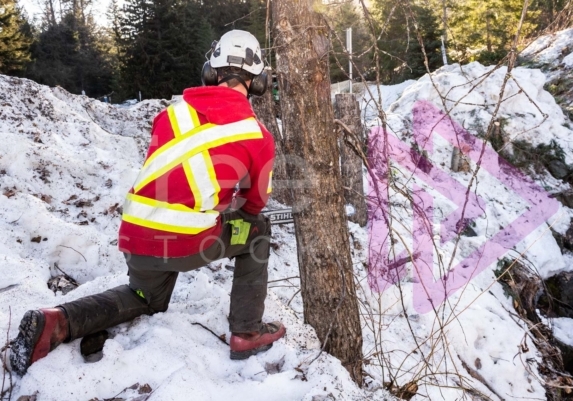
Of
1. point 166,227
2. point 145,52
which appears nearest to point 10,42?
point 145,52

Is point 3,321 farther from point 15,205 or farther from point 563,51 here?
point 563,51

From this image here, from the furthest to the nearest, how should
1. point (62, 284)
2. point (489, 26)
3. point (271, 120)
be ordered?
point (489, 26), point (271, 120), point (62, 284)

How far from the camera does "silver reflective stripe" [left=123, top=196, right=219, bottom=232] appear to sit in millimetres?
2164

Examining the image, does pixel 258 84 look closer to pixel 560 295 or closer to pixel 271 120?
pixel 271 120

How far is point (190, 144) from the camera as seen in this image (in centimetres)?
213

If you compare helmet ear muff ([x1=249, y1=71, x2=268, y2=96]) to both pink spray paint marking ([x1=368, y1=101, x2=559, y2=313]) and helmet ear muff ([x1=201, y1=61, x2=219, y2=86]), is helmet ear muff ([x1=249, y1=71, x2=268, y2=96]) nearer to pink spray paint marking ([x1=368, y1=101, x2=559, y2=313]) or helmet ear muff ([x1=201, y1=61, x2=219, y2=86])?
helmet ear muff ([x1=201, y1=61, x2=219, y2=86])

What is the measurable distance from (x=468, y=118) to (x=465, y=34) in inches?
298

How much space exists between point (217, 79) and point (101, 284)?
1623mm

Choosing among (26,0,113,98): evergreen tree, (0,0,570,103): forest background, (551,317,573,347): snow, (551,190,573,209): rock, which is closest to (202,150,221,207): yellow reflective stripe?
(551,317,573,347): snow

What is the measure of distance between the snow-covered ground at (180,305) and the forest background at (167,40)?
22.7ft

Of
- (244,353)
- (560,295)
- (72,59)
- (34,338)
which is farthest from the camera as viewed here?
(72,59)

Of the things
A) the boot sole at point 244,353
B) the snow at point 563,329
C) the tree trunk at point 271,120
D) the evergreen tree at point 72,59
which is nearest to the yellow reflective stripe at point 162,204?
the boot sole at point 244,353

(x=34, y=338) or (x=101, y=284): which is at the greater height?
(x=34, y=338)

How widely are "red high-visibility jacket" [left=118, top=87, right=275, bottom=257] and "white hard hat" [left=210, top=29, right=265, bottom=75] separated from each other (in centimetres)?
15
